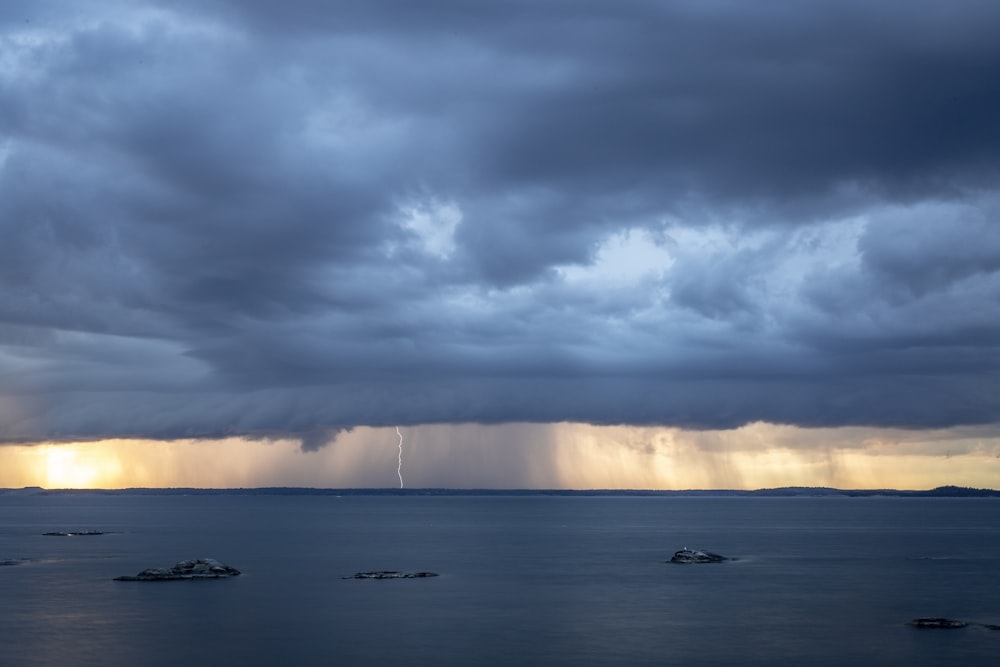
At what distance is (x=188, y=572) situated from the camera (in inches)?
5541

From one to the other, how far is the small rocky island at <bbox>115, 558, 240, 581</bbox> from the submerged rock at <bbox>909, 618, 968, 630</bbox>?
3475 inches

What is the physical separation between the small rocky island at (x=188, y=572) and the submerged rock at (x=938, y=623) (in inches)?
3475

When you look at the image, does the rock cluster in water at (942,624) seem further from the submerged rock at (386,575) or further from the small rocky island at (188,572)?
the small rocky island at (188,572)

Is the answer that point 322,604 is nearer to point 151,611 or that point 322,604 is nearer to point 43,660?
point 151,611

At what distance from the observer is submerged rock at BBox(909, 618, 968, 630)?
9269 centimetres

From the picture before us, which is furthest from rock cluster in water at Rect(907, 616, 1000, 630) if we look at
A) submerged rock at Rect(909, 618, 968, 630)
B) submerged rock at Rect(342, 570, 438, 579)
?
submerged rock at Rect(342, 570, 438, 579)

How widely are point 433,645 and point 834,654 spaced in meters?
31.4

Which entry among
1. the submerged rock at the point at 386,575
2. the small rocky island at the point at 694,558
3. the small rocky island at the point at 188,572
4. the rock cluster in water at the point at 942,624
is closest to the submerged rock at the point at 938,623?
the rock cluster in water at the point at 942,624

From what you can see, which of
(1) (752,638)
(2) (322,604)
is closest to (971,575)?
(1) (752,638)

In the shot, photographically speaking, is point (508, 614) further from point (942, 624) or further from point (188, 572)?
point (188, 572)

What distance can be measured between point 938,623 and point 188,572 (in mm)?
92616

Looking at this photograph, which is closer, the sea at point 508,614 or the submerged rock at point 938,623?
the sea at point 508,614

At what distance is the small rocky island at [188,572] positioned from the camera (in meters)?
138

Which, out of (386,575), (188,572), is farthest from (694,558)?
(188,572)
